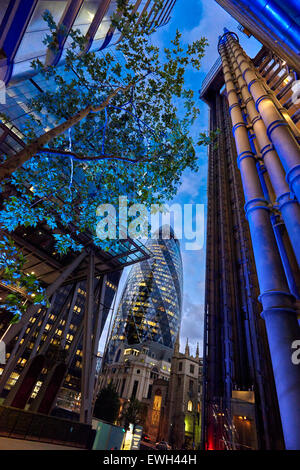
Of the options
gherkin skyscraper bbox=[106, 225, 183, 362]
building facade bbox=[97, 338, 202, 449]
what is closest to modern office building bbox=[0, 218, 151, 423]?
building facade bbox=[97, 338, 202, 449]

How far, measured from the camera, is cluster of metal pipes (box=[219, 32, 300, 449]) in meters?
3.29

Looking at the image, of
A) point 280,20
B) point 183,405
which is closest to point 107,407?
point 183,405

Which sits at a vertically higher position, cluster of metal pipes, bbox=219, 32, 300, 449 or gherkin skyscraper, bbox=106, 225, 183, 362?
gherkin skyscraper, bbox=106, 225, 183, 362

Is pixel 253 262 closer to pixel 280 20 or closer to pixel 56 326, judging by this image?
pixel 56 326

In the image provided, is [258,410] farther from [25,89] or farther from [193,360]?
[193,360]

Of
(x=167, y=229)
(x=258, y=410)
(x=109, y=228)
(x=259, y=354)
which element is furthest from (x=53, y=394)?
(x=167, y=229)

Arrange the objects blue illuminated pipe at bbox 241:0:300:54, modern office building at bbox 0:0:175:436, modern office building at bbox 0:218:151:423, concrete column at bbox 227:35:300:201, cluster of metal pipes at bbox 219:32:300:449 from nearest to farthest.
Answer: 1. blue illuminated pipe at bbox 241:0:300:54
2. cluster of metal pipes at bbox 219:32:300:449
3. concrete column at bbox 227:35:300:201
4. modern office building at bbox 0:0:175:436
5. modern office building at bbox 0:218:151:423

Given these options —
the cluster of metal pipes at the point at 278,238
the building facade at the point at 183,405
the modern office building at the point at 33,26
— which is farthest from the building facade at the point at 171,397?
the modern office building at the point at 33,26

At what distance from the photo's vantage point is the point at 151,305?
4331 inches

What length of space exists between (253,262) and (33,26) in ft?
85.3

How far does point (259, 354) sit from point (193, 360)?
132 ft

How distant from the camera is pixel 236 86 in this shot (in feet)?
35.1

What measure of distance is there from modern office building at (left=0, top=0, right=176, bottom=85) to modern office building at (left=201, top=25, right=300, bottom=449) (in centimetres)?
632

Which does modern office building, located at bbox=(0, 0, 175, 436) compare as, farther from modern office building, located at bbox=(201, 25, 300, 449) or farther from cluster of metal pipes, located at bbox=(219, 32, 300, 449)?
cluster of metal pipes, located at bbox=(219, 32, 300, 449)
